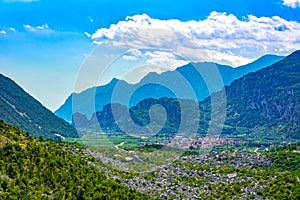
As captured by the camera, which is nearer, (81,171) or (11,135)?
(11,135)

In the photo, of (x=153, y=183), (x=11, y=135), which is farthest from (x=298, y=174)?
(x=11, y=135)

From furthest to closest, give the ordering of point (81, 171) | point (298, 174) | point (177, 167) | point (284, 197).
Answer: point (177, 167), point (298, 174), point (284, 197), point (81, 171)

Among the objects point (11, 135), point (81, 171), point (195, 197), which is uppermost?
point (11, 135)

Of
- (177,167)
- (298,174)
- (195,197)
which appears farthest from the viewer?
(177,167)

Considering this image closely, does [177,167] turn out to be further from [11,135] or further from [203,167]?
[11,135]

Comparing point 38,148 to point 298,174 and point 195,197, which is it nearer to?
point 195,197

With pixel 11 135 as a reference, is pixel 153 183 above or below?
below
